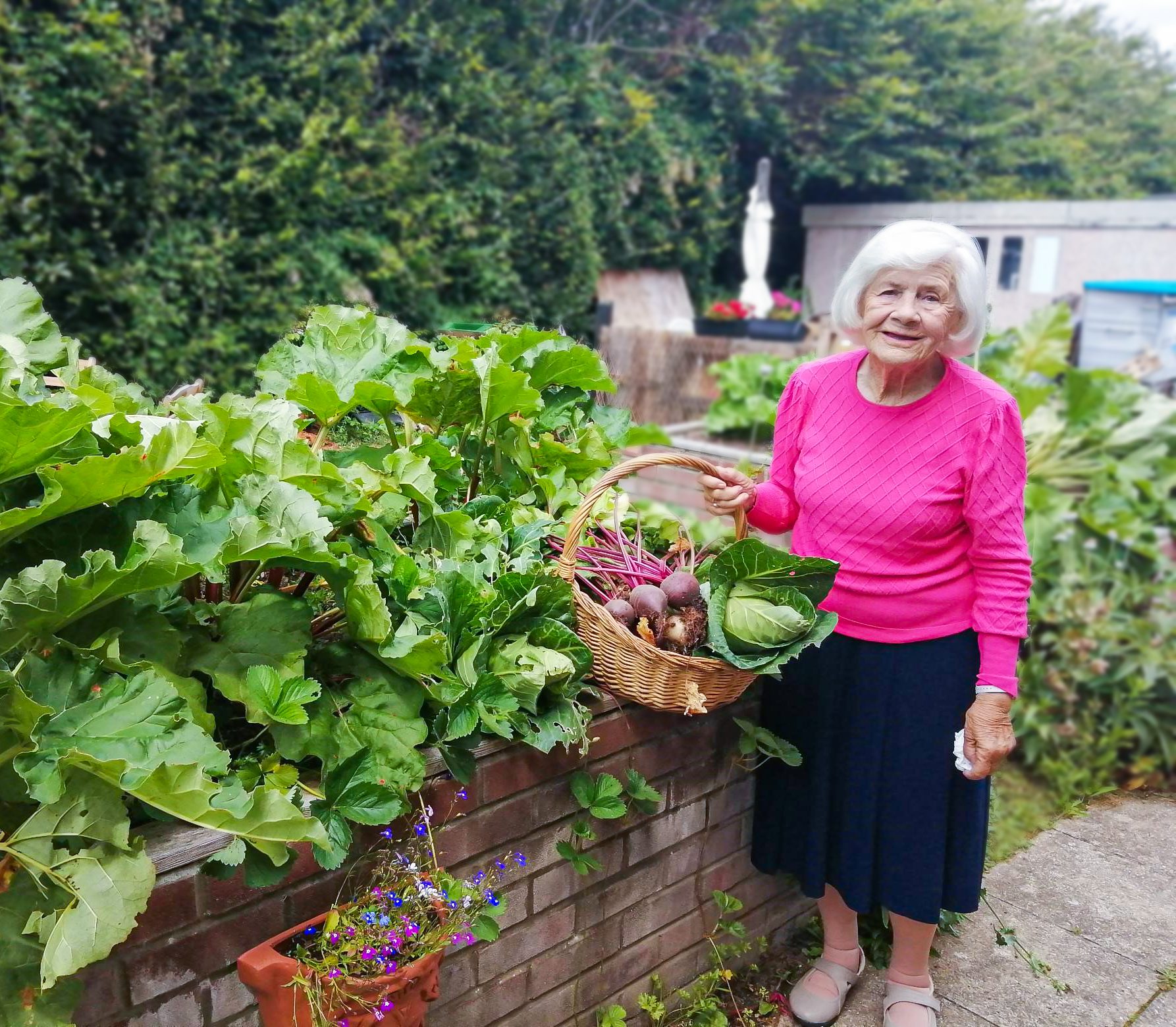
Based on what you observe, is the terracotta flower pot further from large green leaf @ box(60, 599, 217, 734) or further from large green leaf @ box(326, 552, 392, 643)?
large green leaf @ box(326, 552, 392, 643)

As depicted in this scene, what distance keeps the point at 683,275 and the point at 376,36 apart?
5820 mm

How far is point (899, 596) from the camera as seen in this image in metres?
1.84

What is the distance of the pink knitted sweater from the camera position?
175 centimetres

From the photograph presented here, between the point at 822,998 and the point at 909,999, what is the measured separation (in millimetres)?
178

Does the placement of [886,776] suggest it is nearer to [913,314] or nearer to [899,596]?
[899,596]

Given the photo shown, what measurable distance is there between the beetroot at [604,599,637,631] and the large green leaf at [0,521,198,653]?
2.49ft

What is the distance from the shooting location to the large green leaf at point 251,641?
1.37 meters

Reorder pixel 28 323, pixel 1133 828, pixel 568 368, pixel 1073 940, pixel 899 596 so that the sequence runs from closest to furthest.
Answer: pixel 28 323 < pixel 899 596 < pixel 568 368 < pixel 1073 940 < pixel 1133 828

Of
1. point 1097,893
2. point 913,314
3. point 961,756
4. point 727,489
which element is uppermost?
point 913,314

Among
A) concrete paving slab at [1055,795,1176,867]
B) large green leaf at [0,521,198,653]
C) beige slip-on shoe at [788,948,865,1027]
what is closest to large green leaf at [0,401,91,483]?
large green leaf at [0,521,198,653]

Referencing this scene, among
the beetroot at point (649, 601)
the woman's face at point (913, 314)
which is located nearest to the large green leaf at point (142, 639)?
the beetroot at point (649, 601)

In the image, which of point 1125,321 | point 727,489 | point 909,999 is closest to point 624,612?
point 727,489

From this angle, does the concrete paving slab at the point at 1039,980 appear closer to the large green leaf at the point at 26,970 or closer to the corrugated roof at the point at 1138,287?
the large green leaf at the point at 26,970

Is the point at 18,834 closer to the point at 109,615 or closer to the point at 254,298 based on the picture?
the point at 109,615
